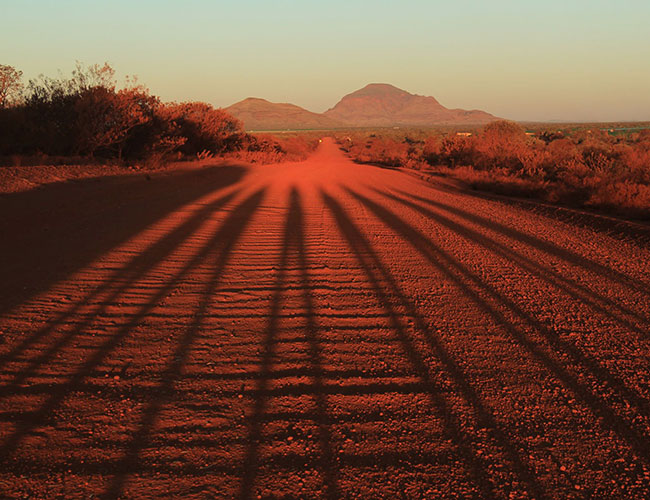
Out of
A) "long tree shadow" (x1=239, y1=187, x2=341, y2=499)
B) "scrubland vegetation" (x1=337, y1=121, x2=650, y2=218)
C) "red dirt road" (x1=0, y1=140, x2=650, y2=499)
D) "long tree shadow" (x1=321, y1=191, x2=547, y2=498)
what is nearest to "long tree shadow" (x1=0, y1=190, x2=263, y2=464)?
"red dirt road" (x1=0, y1=140, x2=650, y2=499)

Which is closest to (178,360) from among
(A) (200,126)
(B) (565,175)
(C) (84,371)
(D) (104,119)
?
(C) (84,371)

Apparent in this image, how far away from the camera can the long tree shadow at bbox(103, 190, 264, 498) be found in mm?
2344

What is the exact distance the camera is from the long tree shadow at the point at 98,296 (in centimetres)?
335

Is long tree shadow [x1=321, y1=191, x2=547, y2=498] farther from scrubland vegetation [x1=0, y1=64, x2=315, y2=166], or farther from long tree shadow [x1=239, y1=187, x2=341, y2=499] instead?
scrubland vegetation [x1=0, y1=64, x2=315, y2=166]

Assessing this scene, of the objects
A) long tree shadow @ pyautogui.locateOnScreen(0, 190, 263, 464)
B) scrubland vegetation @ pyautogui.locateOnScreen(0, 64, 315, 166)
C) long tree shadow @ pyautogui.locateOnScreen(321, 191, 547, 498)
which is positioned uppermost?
scrubland vegetation @ pyautogui.locateOnScreen(0, 64, 315, 166)

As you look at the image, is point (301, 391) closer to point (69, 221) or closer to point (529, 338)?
point (529, 338)

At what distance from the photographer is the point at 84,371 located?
324 centimetres

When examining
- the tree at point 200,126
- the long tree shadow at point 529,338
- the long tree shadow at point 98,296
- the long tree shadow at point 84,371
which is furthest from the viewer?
the tree at point 200,126

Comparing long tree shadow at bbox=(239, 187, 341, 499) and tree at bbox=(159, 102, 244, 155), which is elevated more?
tree at bbox=(159, 102, 244, 155)

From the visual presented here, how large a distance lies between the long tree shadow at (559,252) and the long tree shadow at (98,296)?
572cm

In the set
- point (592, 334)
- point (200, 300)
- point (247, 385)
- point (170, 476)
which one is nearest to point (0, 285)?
point (200, 300)

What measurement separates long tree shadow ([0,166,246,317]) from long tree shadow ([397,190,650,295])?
6.59 meters

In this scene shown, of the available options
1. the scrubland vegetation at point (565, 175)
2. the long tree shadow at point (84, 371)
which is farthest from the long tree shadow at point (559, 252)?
the long tree shadow at point (84, 371)

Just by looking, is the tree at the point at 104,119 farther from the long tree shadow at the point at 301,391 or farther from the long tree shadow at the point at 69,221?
the long tree shadow at the point at 301,391
